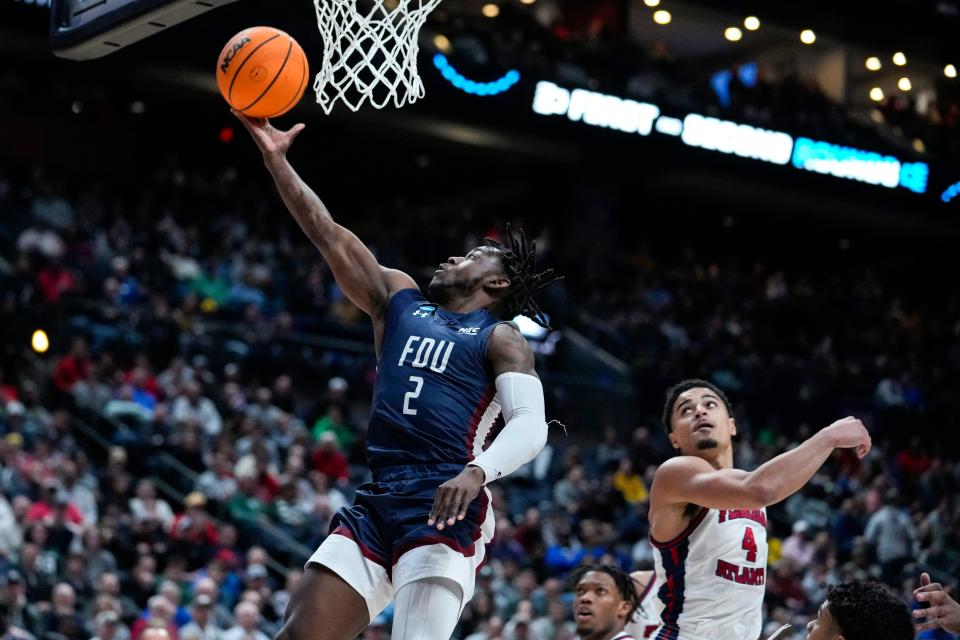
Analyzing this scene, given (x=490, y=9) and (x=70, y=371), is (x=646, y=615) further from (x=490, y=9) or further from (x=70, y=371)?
(x=490, y=9)

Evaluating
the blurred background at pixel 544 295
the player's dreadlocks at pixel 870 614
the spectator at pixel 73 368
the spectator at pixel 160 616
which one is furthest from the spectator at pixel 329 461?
the player's dreadlocks at pixel 870 614

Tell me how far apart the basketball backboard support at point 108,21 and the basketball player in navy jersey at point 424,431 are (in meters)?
0.64

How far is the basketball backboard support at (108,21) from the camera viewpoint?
5.57 metres

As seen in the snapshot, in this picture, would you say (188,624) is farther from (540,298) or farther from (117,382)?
(540,298)

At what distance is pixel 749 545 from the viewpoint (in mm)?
5277

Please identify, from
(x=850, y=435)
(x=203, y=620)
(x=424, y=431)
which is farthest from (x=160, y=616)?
(x=850, y=435)

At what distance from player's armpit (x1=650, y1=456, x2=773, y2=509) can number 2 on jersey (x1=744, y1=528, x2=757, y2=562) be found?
0.28 m

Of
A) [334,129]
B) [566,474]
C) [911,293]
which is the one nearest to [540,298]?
[566,474]

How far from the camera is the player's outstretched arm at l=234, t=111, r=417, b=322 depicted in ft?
17.2

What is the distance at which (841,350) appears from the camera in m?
23.0

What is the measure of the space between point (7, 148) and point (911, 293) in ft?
57.7

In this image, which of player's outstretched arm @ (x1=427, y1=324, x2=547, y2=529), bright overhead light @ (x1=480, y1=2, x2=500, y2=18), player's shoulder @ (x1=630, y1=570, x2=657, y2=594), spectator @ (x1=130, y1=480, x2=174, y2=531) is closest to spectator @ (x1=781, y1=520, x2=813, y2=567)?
spectator @ (x1=130, y1=480, x2=174, y2=531)

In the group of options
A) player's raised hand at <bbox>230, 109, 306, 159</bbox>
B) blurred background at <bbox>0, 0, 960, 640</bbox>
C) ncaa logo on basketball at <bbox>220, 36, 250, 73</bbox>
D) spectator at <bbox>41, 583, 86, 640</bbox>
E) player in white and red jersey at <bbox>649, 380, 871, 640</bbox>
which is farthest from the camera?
blurred background at <bbox>0, 0, 960, 640</bbox>

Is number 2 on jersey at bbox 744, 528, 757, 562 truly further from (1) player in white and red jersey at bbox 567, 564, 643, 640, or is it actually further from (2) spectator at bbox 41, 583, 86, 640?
(2) spectator at bbox 41, 583, 86, 640
